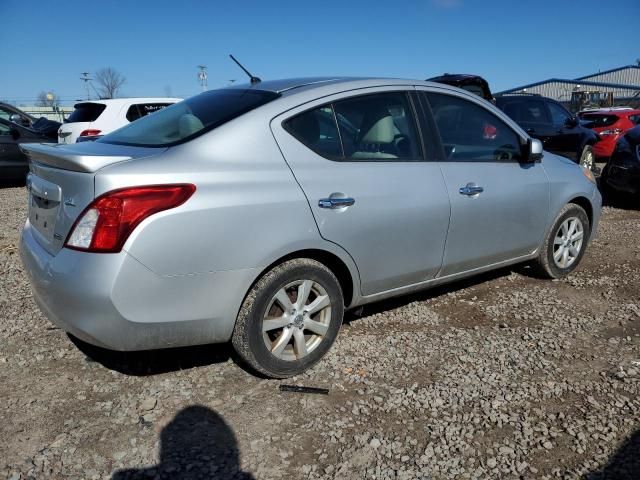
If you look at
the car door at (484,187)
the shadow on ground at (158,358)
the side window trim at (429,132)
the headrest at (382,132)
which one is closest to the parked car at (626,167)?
the car door at (484,187)

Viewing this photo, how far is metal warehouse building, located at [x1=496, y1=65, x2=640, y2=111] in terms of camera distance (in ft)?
122

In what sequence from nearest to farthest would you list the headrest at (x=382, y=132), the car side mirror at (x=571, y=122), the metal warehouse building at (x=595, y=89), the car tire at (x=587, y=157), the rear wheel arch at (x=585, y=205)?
the headrest at (x=382, y=132), the rear wheel arch at (x=585, y=205), the car side mirror at (x=571, y=122), the car tire at (x=587, y=157), the metal warehouse building at (x=595, y=89)

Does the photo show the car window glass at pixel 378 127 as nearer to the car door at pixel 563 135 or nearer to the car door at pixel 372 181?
the car door at pixel 372 181

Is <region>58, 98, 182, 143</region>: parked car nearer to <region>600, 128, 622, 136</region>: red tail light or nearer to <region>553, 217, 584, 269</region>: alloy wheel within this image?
<region>553, 217, 584, 269</region>: alloy wheel

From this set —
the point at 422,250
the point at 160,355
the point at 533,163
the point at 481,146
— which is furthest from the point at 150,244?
the point at 533,163

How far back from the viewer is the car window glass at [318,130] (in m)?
2.80

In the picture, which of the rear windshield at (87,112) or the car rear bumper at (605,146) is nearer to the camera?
the rear windshield at (87,112)

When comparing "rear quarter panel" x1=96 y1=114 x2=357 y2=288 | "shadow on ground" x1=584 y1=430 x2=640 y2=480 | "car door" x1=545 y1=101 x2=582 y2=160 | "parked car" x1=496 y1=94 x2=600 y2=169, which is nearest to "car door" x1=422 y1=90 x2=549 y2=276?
"rear quarter panel" x1=96 y1=114 x2=357 y2=288

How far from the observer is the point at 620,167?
24.7 feet

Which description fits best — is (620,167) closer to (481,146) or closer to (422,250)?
(481,146)

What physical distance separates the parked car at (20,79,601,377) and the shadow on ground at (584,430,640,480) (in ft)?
4.75

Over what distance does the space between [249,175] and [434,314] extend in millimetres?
1946

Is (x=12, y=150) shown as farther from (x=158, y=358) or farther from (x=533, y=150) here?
(x=533, y=150)

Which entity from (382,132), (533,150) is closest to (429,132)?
(382,132)
